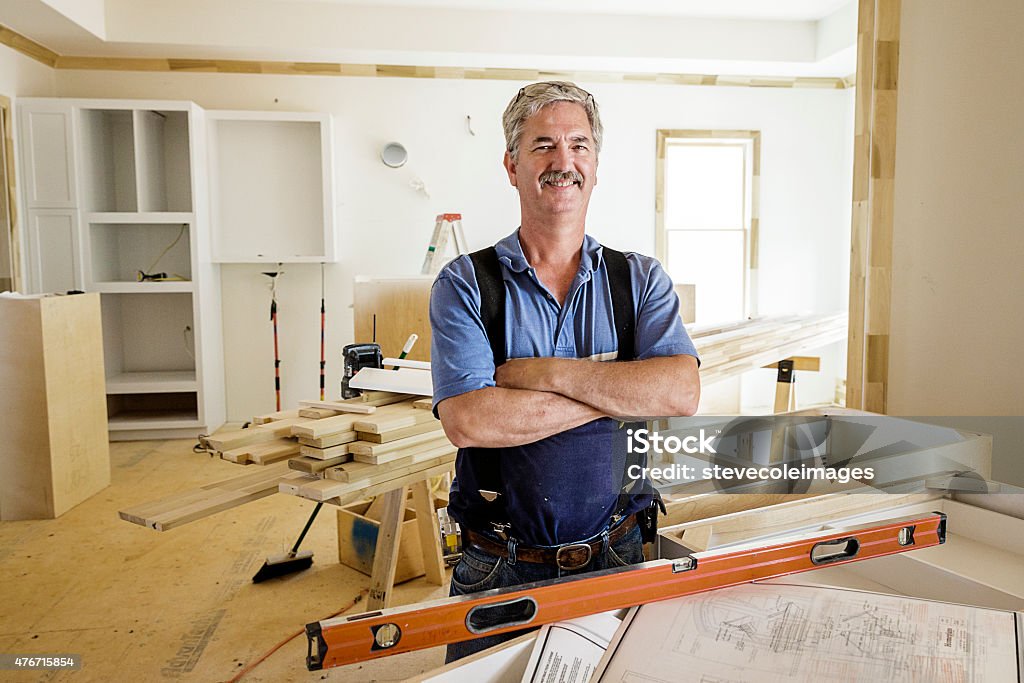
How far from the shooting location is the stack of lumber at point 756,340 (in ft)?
11.4

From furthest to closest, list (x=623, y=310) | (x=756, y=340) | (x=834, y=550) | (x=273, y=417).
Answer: (x=756, y=340) → (x=273, y=417) → (x=623, y=310) → (x=834, y=550)

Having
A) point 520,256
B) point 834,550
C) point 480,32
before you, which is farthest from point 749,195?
point 834,550

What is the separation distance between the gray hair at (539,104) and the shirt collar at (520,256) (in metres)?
0.20

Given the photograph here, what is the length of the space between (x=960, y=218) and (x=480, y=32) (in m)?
4.25

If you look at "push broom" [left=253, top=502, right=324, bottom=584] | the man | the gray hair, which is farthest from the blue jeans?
"push broom" [left=253, top=502, right=324, bottom=584]

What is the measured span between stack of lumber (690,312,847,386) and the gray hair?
5.93 ft

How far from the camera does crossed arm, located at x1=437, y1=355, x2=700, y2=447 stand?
1.44m

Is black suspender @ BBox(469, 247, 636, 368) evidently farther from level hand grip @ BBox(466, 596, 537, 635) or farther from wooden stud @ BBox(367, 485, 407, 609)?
wooden stud @ BBox(367, 485, 407, 609)

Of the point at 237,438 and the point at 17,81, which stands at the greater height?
the point at 17,81

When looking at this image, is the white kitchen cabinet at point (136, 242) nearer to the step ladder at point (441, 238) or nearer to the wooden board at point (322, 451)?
the step ladder at point (441, 238)

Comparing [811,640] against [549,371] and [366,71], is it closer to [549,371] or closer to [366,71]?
[549,371]

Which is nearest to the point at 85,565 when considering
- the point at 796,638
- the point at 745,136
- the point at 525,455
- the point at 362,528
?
the point at 362,528

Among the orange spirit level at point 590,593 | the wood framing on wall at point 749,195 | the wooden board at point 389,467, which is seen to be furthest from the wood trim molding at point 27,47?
the orange spirit level at point 590,593

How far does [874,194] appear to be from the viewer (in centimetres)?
276
